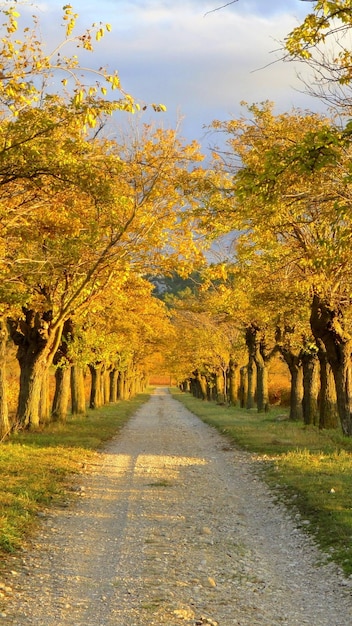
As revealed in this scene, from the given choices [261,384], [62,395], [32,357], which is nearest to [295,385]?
[261,384]

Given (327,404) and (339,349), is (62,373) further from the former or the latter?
(339,349)

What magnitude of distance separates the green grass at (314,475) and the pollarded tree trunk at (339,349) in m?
0.93

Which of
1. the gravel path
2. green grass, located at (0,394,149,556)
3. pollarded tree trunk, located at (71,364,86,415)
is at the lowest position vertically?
the gravel path

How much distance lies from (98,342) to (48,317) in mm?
5225

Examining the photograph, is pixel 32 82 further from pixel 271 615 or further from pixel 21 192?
pixel 271 615

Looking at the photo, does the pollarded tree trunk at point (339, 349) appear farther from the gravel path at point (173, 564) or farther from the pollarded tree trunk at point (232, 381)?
the pollarded tree trunk at point (232, 381)

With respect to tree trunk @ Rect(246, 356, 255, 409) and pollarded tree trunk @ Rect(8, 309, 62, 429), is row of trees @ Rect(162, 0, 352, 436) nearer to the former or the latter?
pollarded tree trunk @ Rect(8, 309, 62, 429)

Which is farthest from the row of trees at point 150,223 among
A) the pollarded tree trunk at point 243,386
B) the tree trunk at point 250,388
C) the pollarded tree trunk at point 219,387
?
the pollarded tree trunk at point 219,387

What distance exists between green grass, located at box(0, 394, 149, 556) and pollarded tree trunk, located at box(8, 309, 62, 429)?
810 millimetres

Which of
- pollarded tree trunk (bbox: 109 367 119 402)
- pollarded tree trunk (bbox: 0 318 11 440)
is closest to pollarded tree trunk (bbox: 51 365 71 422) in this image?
pollarded tree trunk (bbox: 0 318 11 440)

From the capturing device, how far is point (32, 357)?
69.7 ft

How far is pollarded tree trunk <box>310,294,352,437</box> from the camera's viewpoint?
64.1 feet

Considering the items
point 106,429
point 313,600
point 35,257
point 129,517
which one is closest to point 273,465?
point 129,517

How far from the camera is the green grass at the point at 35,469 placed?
9.07m
